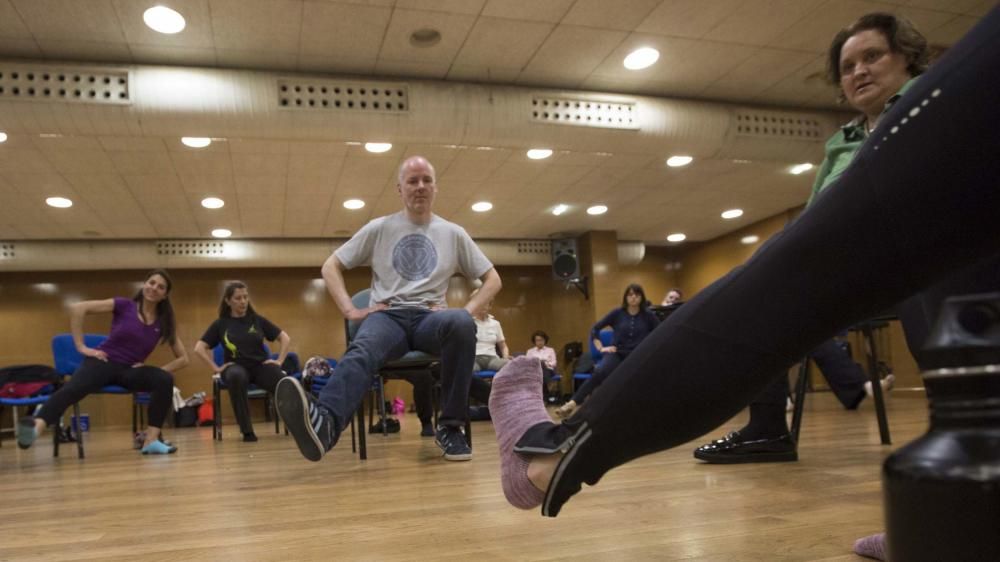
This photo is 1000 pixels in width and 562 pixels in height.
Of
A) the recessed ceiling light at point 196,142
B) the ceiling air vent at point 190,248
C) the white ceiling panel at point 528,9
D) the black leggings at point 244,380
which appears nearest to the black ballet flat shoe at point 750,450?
the white ceiling panel at point 528,9

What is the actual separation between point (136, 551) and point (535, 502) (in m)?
0.89

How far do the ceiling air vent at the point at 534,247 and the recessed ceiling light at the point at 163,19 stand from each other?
7.10m

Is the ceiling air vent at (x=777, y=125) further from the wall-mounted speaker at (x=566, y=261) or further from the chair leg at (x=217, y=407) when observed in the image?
the chair leg at (x=217, y=407)

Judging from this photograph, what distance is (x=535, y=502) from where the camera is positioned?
2.95ft

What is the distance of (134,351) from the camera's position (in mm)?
4285

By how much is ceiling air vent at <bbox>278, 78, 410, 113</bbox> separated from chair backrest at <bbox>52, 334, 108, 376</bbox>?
2575mm

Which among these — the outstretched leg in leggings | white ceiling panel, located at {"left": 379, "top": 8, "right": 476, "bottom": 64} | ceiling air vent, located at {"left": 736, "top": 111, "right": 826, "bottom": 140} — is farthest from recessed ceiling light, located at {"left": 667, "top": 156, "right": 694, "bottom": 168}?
the outstretched leg in leggings

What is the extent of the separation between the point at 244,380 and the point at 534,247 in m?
6.55

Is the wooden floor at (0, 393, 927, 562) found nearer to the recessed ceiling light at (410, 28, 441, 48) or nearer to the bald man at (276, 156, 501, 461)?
the bald man at (276, 156, 501, 461)

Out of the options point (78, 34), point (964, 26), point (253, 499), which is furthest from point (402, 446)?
point (964, 26)

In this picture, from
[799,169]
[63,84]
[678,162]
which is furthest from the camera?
[799,169]

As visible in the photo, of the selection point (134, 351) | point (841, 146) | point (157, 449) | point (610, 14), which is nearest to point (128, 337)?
point (134, 351)

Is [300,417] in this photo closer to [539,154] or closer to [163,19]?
[163,19]

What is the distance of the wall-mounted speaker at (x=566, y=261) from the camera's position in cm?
1062
